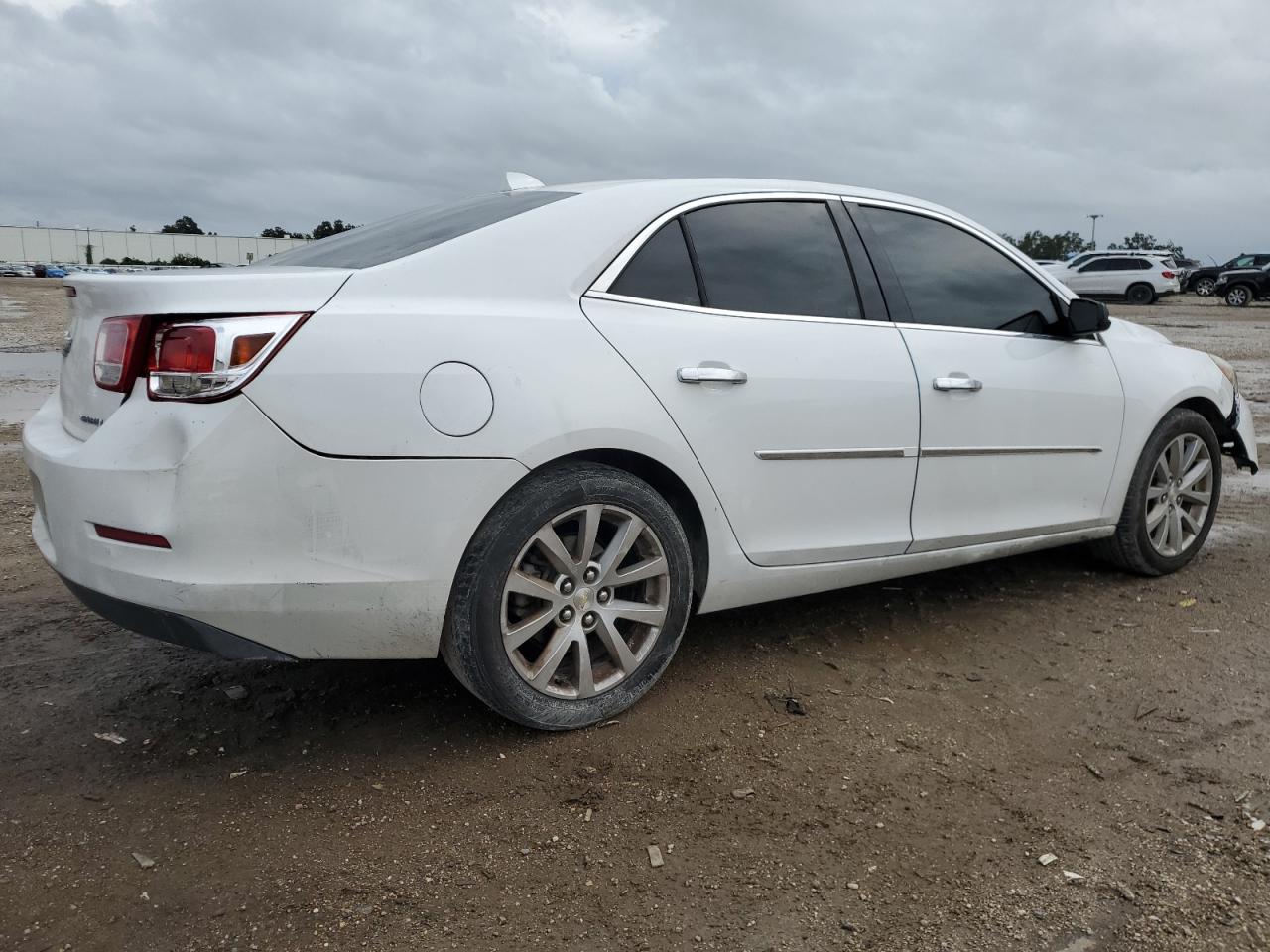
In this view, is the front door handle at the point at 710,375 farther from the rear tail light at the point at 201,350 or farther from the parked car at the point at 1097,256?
the parked car at the point at 1097,256

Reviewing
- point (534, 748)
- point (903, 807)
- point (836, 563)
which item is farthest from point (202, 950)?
point (836, 563)

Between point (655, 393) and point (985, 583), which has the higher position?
point (655, 393)

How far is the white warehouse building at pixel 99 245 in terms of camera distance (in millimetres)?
64188

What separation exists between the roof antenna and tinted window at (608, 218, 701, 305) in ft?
2.56

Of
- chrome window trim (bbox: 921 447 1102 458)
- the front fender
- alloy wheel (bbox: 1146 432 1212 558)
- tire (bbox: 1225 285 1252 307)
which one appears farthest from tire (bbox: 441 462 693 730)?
tire (bbox: 1225 285 1252 307)

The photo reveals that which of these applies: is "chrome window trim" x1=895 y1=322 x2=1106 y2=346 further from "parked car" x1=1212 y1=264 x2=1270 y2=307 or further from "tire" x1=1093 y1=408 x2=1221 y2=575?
"parked car" x1=1212 y1=264 x2=1270 y2=307

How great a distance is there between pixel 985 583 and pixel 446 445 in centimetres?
293

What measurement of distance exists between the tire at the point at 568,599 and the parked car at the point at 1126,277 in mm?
32124

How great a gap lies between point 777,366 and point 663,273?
448 mm

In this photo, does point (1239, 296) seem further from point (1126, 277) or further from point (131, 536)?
Result: point (131, 536)

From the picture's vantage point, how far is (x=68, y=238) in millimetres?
91188

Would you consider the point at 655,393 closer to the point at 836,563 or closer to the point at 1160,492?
the point at 836,563

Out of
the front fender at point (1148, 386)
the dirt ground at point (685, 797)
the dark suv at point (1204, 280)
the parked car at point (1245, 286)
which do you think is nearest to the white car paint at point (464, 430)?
the dirt ground at point (685, 797)

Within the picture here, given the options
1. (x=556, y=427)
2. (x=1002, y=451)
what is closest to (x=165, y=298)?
(x=556, y=427)
